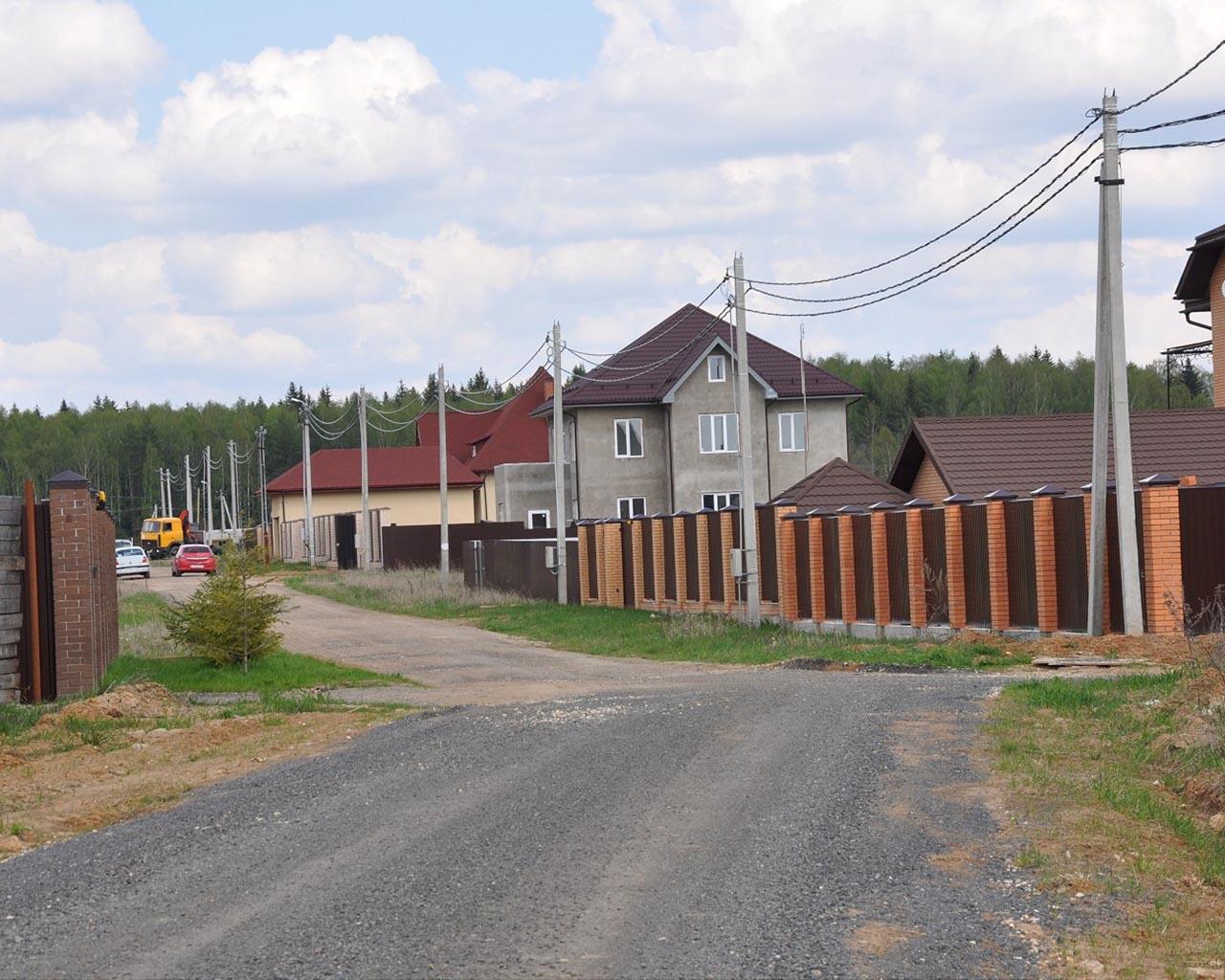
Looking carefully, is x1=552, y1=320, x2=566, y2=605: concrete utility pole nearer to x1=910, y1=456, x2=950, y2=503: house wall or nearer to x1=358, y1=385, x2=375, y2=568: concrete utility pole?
x1=910, y1=456, x2=950, y2=503: house wall

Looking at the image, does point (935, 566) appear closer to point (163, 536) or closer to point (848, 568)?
point (848, 568)

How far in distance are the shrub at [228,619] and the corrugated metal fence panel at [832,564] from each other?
30.6 ft

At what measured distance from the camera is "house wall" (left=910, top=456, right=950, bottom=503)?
33.3 m

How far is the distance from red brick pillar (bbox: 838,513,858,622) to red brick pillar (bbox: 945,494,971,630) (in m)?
3.07

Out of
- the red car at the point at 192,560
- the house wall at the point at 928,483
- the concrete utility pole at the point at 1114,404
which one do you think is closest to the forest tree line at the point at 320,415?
the red car at the point at 192,560

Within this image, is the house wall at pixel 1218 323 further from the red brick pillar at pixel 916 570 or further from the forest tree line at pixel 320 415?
the forest tree line at pixel 320 415

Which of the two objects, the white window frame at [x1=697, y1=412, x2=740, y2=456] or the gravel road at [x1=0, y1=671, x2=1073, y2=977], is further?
the white window frame at [x1=697, y1=412, x2=740, y2=456]

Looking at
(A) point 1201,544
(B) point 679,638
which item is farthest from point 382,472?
(A) point 1201,544

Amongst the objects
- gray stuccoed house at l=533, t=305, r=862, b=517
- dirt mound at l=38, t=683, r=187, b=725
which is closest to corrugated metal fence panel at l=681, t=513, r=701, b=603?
dirt mound at l=38, t=683, r=187, b=725

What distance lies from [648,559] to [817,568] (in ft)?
28.8

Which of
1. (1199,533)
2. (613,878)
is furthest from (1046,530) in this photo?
(613,878)

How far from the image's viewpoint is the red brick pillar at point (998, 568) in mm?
20891

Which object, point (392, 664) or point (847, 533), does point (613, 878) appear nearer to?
point (392, 664)

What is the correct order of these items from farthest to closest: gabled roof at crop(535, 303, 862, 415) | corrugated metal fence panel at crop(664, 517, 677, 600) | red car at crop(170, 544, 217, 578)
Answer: red car at crop(170, 544, 217, 578)
gabled roof at crop(535, 303, 862, 415)
corrugated metal fence panel at crop(664, 517, 677, 600)
